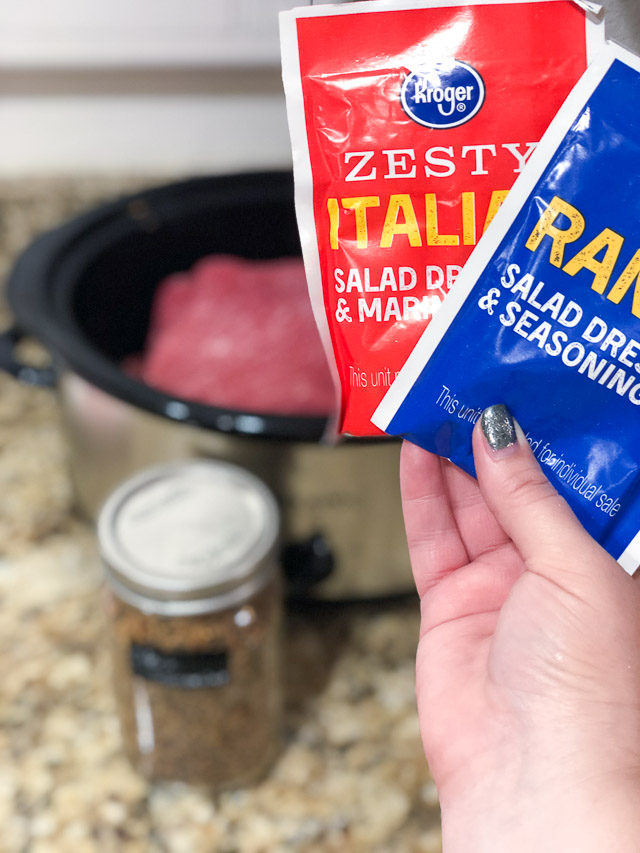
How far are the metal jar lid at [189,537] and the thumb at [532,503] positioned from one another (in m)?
0.24

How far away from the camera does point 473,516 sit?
1.69 feet

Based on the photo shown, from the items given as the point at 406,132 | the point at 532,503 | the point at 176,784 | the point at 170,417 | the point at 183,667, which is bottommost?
the point at 176,784

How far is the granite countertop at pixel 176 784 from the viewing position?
64 centimetres

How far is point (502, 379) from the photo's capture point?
1.30 ft

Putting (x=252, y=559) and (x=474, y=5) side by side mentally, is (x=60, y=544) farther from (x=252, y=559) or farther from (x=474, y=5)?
(x=474, y=5)

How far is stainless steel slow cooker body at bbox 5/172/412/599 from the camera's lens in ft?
2.10

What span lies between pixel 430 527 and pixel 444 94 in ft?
0.86

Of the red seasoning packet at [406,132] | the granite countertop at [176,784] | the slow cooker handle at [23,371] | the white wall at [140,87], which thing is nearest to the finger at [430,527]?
the red seasoning packet at [406,132]

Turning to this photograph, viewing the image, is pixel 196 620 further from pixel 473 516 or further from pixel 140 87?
pixel 140 87

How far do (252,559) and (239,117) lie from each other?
2.40 feet

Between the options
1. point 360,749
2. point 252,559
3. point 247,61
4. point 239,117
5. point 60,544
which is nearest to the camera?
point 252,559

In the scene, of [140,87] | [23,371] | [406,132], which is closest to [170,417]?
[23,371]

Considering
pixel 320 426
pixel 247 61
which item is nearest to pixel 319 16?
pixel 320 426

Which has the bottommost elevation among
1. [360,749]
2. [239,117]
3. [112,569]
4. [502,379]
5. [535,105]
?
[360,749]
